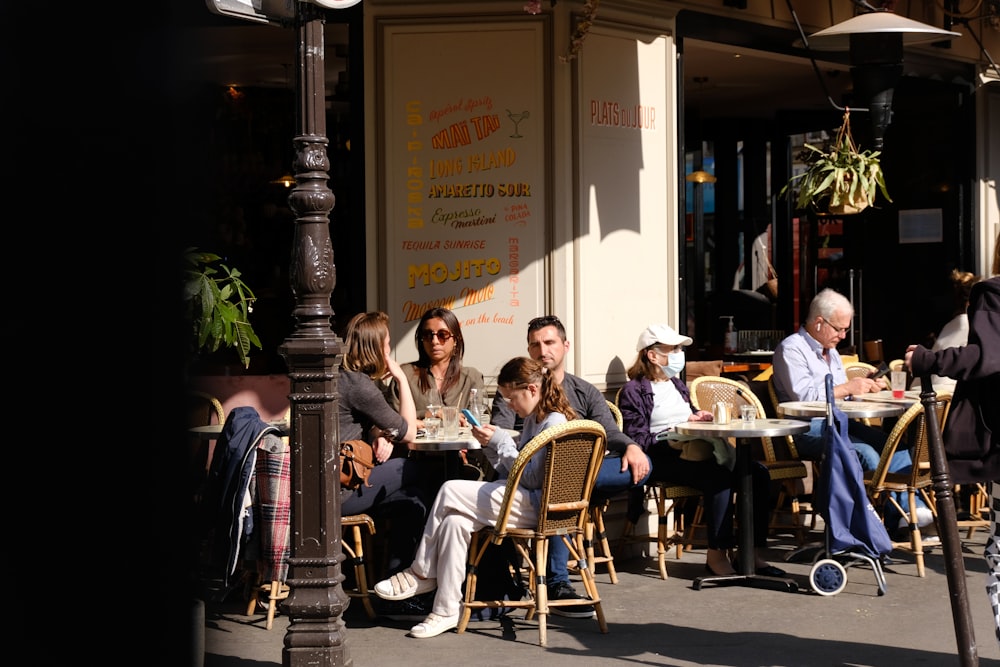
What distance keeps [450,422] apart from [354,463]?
24.8 inches

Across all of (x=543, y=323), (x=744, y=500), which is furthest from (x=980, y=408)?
(x=543, y=323)

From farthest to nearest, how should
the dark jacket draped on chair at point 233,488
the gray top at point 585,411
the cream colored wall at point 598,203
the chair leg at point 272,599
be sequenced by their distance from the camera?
1. the cream colored wall at point 598,203
2. the gray top at point 585,411
3. the chair leg at point 272,599
4. the dark jacket draped on chair at point 233,488

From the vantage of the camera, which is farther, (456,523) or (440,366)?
(440,366)

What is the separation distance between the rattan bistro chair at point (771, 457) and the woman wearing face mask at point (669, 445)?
1.49ft

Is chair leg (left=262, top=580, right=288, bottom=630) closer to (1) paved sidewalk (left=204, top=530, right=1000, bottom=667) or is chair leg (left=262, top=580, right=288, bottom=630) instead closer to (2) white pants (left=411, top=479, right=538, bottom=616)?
(1) paved sidewalk (left=204, top=530, right=1000, bottom=667)

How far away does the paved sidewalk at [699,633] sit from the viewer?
583 cm

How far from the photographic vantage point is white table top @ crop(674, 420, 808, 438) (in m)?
7.05

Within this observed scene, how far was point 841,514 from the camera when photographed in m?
6.94

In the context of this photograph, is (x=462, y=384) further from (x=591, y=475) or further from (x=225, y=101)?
(x=225, y=101)

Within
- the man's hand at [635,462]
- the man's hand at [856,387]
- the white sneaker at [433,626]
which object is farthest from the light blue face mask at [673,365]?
the white sneaker at [433,626]

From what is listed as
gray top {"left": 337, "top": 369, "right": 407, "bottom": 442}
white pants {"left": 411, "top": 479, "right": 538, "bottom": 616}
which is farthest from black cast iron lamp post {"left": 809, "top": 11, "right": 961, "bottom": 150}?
white pants {"left": 411, "top": 479, "right": 538, "bottom": 616}

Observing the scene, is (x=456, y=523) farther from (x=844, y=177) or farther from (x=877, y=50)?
(x=877, y=50)

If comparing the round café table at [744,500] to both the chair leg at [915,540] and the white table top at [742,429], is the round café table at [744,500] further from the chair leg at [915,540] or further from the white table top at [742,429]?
the chair leg at [915,540]

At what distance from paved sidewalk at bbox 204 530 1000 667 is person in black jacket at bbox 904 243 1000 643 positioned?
99cm
